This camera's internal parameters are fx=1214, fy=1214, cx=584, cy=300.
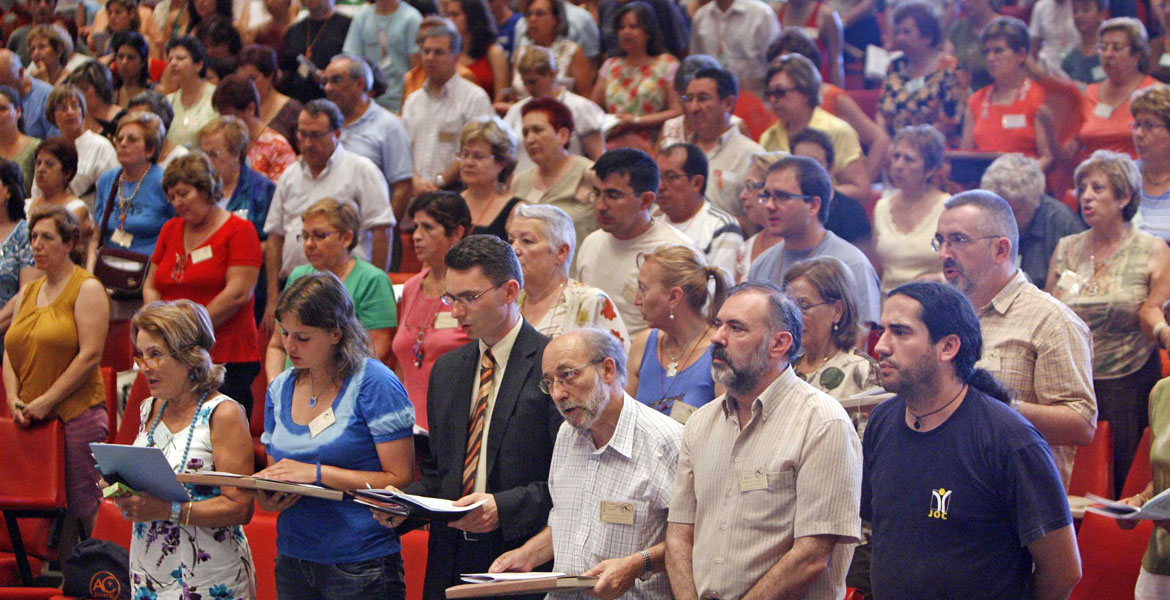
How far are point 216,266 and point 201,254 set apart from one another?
0.28ft

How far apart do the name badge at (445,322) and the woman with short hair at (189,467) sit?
96cm

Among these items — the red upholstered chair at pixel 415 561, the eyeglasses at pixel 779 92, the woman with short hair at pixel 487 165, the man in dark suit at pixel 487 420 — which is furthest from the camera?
the eyeglasses at pixel 779 92

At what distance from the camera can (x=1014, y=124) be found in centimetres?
616

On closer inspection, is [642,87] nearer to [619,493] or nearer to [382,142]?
[382,142]

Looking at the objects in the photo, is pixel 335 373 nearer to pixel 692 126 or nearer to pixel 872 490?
pixel 872 490

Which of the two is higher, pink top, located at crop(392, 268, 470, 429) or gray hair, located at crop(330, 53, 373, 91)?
gray hair, located at crop(330, 53, 373, 91)

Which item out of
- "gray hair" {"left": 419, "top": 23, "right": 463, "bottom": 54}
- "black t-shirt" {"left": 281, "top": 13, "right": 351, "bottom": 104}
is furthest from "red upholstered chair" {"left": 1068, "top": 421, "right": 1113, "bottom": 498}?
"black t-shirt" {"left": 281, "top": 13, "right": 351, "bottom": 104}

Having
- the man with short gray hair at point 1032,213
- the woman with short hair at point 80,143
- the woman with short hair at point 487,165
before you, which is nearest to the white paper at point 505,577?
the woman with short hair at point 487,165

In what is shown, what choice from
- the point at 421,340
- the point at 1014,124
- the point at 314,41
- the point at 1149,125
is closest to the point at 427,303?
the point at 421,340

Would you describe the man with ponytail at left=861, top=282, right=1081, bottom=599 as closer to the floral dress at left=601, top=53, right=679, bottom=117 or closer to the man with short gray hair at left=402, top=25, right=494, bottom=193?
the floral dress at left=601, top=53, right=679, bottom=117

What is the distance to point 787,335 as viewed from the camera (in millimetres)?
2766

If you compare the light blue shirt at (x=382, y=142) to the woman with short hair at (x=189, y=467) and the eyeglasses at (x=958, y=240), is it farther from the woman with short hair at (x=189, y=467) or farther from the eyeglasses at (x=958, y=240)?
the eyeglasses at (x=958, y=240)

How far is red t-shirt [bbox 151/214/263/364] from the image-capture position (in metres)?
5.14

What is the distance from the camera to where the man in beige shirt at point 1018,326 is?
3207 millimetres
